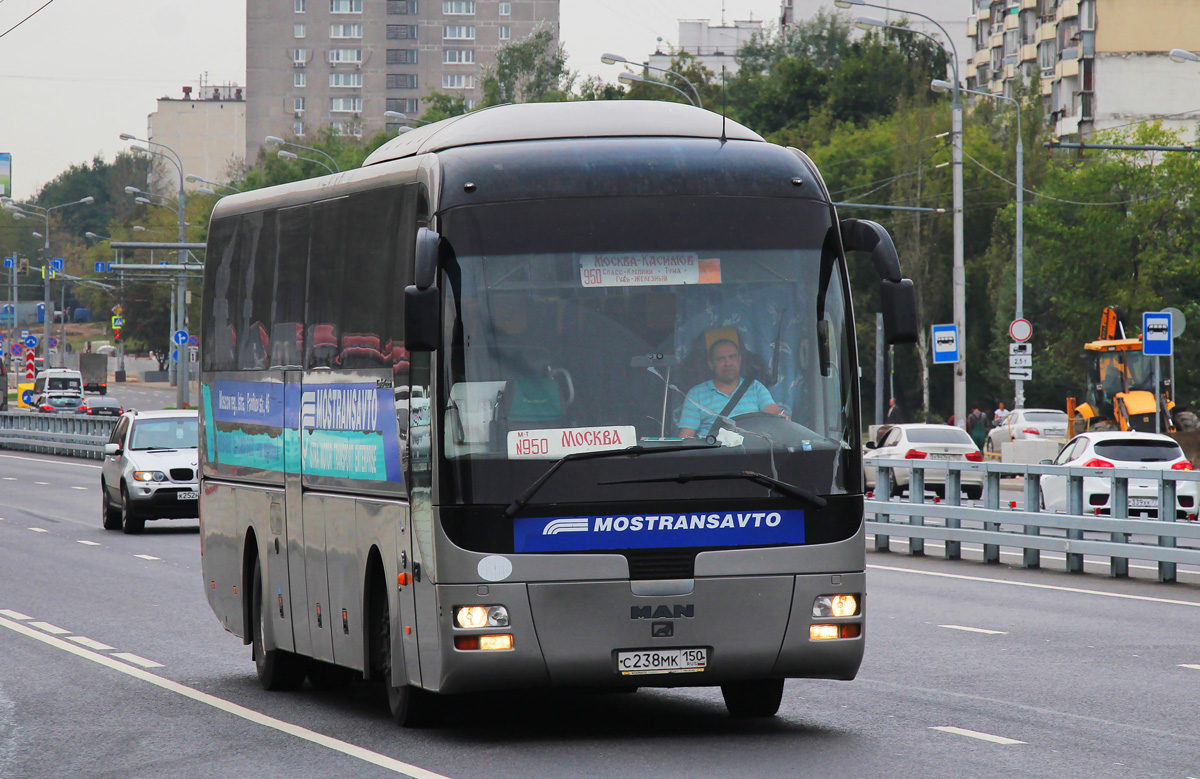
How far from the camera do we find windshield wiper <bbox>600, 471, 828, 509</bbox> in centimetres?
891

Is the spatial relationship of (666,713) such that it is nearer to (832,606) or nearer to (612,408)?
(832,606)

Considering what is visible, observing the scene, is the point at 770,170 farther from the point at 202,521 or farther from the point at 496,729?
the point at 202,521

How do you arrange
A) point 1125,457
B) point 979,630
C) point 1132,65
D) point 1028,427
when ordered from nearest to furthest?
point 979,630, point 1125,457, point 1028,427, point 1132,65

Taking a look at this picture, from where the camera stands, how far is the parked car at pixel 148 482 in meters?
27.2

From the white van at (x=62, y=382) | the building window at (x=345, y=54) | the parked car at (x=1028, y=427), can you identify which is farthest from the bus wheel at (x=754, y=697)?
the building window at (x=345, y=54)

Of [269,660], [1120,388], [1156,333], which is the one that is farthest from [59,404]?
[269,660]

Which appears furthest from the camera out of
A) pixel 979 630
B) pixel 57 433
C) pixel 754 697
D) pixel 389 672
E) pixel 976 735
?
pixel 57 433

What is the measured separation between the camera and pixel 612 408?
8.95 metres

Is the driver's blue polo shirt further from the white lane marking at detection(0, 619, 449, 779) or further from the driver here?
the white lane marking at detection(0, 619, 449, 779)

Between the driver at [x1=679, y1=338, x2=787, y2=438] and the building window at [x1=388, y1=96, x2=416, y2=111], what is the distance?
15675 centimetres

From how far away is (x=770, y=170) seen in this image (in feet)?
31.1

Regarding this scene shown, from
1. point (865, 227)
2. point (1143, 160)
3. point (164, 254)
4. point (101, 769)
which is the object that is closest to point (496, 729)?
point (101, 769)

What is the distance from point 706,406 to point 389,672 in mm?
2148

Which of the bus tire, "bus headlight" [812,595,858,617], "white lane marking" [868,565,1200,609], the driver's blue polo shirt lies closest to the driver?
the driver's blue polo shirt
